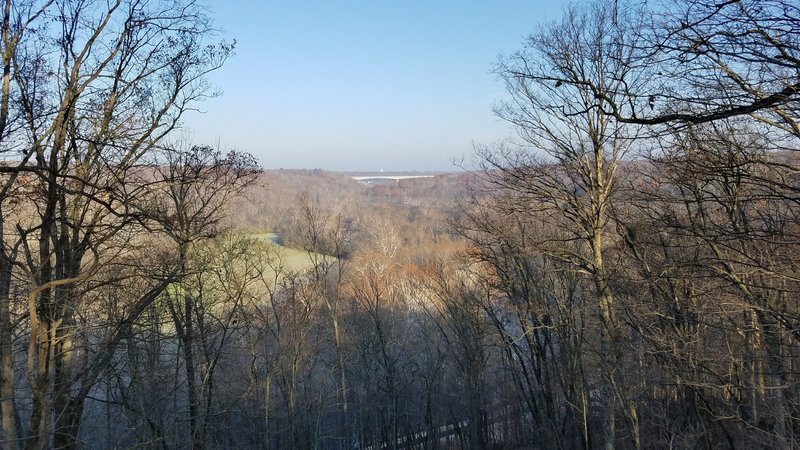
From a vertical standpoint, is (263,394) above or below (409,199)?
below

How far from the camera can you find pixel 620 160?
9.39m

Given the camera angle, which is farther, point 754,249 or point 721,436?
point 721,436

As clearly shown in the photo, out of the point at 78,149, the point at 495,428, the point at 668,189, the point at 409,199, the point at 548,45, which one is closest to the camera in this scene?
the point at 78,149

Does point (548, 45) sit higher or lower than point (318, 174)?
lower

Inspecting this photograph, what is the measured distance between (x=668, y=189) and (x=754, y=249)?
6.71 feet

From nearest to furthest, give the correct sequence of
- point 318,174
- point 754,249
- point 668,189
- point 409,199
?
point 754,249, point 668,189, point 409,199, point 318,174

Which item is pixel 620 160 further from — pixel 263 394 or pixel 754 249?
pixel 263 394

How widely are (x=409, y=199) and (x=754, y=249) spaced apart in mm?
54952

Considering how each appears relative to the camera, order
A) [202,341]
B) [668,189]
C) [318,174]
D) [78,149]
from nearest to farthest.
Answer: [78,149] < [668,189] < [202,341] < [318,174]

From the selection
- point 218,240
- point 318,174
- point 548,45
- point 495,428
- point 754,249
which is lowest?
point 495,428

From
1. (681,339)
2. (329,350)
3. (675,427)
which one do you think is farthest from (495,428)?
(681,339)

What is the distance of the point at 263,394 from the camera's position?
15.5 metres

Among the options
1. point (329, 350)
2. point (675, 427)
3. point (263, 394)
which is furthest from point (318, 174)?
point (675, 427)

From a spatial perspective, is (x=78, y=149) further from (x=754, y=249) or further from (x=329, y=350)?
(x=329, y=350)
